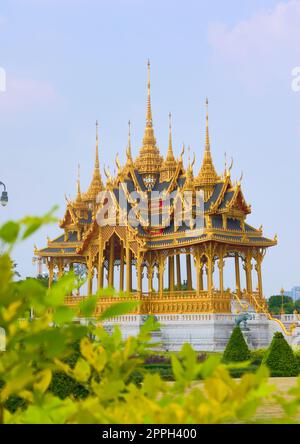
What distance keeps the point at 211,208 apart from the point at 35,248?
13134mm

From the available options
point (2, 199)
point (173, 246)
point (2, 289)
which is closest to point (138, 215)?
point (173, 246)

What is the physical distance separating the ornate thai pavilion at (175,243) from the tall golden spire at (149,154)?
0.05 meters

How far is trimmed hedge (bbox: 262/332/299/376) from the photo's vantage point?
19719mm

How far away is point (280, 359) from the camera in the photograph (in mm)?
19938

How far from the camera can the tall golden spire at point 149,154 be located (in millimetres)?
37125

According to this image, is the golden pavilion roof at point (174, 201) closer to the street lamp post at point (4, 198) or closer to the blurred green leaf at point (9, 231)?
the street lamp post at point (4, 198)

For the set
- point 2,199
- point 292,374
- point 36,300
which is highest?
point 2,199

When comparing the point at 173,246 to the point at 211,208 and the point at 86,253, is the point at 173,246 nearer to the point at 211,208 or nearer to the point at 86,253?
the point at 211,208

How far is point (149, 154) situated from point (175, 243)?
749 cm

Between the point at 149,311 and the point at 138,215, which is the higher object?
the point at 138,215

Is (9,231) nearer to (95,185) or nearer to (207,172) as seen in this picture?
(207,172)

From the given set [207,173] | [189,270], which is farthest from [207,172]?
[189,270]

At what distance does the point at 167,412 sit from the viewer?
2293 mm

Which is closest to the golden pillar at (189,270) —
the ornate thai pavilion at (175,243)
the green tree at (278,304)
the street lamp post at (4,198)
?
the ornate thai pavilion at (175,243)
